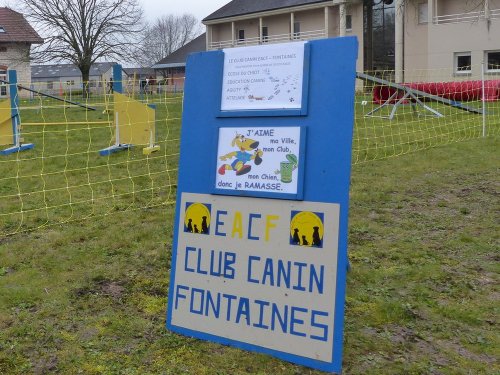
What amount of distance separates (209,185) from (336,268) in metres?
0.81

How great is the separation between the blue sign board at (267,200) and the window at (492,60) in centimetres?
2622

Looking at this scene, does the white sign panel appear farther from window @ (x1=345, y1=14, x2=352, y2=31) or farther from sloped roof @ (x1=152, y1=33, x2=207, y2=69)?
sloped roof @ (x1=152, y1=33, x2=207, y2=69)

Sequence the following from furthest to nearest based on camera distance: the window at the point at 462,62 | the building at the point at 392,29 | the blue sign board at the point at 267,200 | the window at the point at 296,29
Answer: the window at the point at 296,29
the window at the point at 462,62
the building at the point at 392,29
the blue sign board at the point at 267,200

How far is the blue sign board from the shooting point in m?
2.62

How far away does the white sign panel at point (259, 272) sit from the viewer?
8.70 feet

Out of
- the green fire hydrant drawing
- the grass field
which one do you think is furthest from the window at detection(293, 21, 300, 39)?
the green fire hydrant drawing

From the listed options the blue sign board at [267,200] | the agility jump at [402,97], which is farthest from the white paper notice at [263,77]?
the agility jump at [402,97]

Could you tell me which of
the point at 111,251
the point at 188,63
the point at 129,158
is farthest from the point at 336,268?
the point at 129,158

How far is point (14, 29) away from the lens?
4500cm

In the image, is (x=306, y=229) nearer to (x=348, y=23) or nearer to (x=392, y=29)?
(x=392, y=29)

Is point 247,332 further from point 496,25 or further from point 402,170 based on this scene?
point 496,25

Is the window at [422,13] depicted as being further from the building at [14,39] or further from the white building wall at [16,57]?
the white building wall at [16,57]

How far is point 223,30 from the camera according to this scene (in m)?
42.5

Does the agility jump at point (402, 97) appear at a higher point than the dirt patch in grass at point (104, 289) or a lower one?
higher
